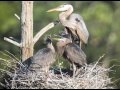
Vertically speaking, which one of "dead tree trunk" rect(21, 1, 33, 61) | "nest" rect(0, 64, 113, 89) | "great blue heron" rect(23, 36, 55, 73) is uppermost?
"dead tree trunk" rect(21, 1, 33, 61)

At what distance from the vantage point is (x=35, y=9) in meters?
28.9

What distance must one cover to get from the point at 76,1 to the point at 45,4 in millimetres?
1228

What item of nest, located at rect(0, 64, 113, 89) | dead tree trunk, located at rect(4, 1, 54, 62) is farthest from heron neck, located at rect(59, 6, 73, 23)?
nest, located at rect(0, 64, 113, 89)

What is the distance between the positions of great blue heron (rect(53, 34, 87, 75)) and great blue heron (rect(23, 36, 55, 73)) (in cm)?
20

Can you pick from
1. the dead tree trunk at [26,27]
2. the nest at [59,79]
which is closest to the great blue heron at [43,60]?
the nest at [59,79]

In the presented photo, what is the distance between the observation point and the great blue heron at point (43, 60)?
34.8 ft

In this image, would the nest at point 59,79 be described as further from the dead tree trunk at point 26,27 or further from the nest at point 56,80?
the dead tree trunk at point 26,27

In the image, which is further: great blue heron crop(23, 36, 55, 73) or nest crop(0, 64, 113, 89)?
great blue heron crop(23, 36, 55, 73)

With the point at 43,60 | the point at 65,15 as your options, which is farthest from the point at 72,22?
the point at 43,60

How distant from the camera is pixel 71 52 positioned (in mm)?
10914

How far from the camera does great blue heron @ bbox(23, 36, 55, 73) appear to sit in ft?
34.8

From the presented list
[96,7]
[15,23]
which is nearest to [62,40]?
[15,23]

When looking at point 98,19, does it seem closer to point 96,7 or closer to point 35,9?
point 96,7

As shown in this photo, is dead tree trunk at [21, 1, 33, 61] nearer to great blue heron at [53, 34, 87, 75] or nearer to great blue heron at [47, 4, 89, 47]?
great blue heron at [53, 34, 87, 75]
